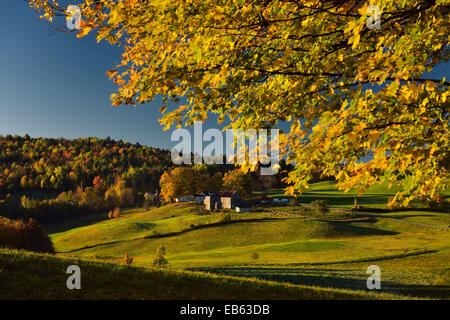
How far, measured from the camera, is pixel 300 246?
142ft

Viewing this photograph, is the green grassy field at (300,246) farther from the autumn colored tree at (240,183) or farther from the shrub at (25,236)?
the autumn colored tree at (240,183)

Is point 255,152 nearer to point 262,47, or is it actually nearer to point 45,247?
point 262,47

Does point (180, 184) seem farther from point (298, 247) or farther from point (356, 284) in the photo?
point (356, 284)

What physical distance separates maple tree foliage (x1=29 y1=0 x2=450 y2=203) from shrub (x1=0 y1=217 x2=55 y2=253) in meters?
37.8

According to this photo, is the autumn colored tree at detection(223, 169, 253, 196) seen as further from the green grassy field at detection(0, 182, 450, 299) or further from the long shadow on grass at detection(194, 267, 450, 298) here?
the long shadow on grass at detection(194, 267, 450, 298)

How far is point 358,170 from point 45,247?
45.7 metres

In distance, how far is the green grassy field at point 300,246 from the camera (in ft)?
76.2

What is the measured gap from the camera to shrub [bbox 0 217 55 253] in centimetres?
3588

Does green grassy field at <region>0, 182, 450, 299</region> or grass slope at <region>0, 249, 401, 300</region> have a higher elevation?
grass slope at <region>0, 249, 401, 300</region>

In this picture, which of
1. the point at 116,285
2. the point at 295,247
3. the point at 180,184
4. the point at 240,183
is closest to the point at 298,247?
the point at 295,247

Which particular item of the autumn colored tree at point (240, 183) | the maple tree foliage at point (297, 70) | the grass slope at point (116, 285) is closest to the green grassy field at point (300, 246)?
the grass slope at point (116, 285)

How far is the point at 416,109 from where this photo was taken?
6.12 m

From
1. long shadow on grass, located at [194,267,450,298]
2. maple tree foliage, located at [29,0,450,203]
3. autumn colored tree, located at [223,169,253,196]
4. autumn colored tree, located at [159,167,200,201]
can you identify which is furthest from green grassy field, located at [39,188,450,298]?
autumn colored tree, located at [159,167,200,201]
